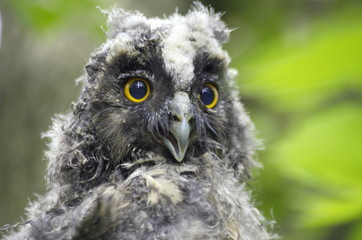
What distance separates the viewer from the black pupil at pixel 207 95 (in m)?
2.56

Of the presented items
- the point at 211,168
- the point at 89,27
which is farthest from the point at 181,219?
the point at 89,27

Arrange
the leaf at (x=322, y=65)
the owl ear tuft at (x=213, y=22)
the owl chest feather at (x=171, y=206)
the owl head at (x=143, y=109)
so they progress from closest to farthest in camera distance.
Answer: the leaf at (x=322, y=65) → the owl chest feather at (x=171, y=206) → the owl head at (x=143, y=109) → the owl ear tuft at (x=213, y=22)

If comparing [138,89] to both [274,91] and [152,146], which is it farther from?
[274,91]

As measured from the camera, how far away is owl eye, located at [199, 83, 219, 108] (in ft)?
8.41

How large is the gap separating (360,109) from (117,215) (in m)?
0.95

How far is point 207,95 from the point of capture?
102 inches

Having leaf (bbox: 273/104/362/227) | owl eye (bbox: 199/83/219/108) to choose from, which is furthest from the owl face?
leaf (bbox: 273/104/362/227)

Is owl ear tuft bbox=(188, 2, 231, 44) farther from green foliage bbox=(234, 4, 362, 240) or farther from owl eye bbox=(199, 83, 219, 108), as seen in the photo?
green foliage bbox=(234, 4, 362, 240)

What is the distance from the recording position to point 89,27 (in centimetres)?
369

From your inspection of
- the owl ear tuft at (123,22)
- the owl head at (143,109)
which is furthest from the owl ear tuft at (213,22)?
the owl ear tuft at (123,22)

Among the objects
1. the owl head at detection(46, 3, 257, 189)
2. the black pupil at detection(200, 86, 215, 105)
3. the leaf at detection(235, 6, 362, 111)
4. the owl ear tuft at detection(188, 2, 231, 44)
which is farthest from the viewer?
the owl ear tuft at detection(188, 2, 231, 44)

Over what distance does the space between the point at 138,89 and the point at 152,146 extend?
26 centimetres

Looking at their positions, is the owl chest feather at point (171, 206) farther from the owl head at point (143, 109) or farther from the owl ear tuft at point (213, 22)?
the owl ear tuft at point (213, 22)

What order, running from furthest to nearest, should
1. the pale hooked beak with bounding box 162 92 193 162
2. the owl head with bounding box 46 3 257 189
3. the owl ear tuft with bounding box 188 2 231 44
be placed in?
the owl ear tuft with bounding box 188 2 231 44
the owl head with bounding box 46 3 257 189
the pale hooked beak with bounding box 162 92 193 162
